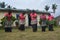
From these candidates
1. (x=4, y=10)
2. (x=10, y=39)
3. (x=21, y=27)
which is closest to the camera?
(x=10, y=39)

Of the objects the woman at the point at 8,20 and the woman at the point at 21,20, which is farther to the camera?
the woman at the point at 21,20

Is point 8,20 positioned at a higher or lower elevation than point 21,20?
higher

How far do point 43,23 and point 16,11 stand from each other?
1633 cm

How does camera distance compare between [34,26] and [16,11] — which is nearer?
[34,26]

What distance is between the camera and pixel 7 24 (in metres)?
20.0

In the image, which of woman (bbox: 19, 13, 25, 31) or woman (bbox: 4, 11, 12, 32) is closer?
woman (bbox: 4, 11, 12, 32)

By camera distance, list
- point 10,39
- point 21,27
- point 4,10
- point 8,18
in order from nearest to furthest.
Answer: point 10,39, point 8,18, point 21,27, point 4,10

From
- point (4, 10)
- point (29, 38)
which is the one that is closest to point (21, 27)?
point (29, 38)

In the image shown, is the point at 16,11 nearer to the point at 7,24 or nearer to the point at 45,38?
the point at 7,24

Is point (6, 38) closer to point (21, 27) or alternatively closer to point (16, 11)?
point (21, 27)

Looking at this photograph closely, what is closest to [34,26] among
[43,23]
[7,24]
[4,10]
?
[43,23]

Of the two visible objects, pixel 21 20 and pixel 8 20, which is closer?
pixel 8 20

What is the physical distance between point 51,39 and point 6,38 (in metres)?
2.65

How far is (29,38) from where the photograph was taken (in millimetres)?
15578
